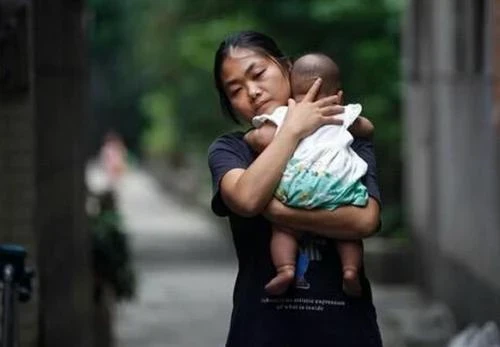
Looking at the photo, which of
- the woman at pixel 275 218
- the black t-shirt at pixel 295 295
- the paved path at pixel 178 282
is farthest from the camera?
the paved path at pixel 178 282

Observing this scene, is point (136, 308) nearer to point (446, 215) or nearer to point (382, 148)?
point (446, 215)

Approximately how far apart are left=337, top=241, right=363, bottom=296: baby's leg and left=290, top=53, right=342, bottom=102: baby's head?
0.44 meters

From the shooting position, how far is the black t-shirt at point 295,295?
14.8 ft

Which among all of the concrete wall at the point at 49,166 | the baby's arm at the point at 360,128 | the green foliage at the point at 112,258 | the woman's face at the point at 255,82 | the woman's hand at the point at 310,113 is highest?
the woman's face at the point at 255,82

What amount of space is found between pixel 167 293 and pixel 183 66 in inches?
419

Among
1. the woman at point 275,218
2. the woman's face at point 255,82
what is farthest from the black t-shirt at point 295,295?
the woman's face at point 255,82

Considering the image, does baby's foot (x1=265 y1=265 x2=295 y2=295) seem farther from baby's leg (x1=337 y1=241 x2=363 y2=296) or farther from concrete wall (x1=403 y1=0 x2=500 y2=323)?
concrete wall (x1=403 y1=0 x2=500 y2=323)

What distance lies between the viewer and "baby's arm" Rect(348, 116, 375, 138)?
457 cm

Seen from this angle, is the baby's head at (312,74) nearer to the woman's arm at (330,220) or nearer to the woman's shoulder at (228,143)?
the woman's shoulder at (228,143)

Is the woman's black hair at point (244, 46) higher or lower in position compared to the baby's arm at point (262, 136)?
higher

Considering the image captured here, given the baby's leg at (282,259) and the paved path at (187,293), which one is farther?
the paved path at (187,293)

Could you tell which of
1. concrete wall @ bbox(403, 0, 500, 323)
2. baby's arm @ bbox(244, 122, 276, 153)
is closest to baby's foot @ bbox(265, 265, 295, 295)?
baby's arm @ bbox(244, 122, 276, 153)

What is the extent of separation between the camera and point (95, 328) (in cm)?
1159

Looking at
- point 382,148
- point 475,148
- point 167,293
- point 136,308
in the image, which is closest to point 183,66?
point 382,148
